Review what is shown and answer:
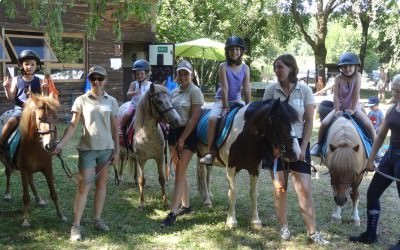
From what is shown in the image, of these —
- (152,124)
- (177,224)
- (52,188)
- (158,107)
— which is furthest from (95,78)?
(177,224)

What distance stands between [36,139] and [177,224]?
1.96m

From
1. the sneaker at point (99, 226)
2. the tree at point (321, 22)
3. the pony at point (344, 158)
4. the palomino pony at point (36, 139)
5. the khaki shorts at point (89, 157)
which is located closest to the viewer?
the palomino pony at point (36, 139)

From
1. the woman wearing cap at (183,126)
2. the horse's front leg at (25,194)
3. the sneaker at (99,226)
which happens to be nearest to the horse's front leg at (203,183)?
the woman wearing cap at (183,126)

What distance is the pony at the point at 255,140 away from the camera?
4199 mm

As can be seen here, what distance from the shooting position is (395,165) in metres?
4.31

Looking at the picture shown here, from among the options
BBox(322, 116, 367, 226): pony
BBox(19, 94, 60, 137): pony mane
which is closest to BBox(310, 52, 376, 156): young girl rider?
BBox(322, 116, 367, 226): pony

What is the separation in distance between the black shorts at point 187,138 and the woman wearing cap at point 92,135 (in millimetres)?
980

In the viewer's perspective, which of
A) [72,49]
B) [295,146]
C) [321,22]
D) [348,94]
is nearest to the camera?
[295,146]

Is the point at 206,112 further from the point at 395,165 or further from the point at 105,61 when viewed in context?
the point at 105,61

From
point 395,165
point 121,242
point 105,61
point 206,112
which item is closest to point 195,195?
point 206,112

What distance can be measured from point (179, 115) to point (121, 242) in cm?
165

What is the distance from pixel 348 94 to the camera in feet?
18.7

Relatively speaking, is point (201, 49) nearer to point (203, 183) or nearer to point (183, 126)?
point (203, 183)

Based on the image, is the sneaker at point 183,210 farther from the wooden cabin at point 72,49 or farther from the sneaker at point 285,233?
the wooden cabin at point 72,49
